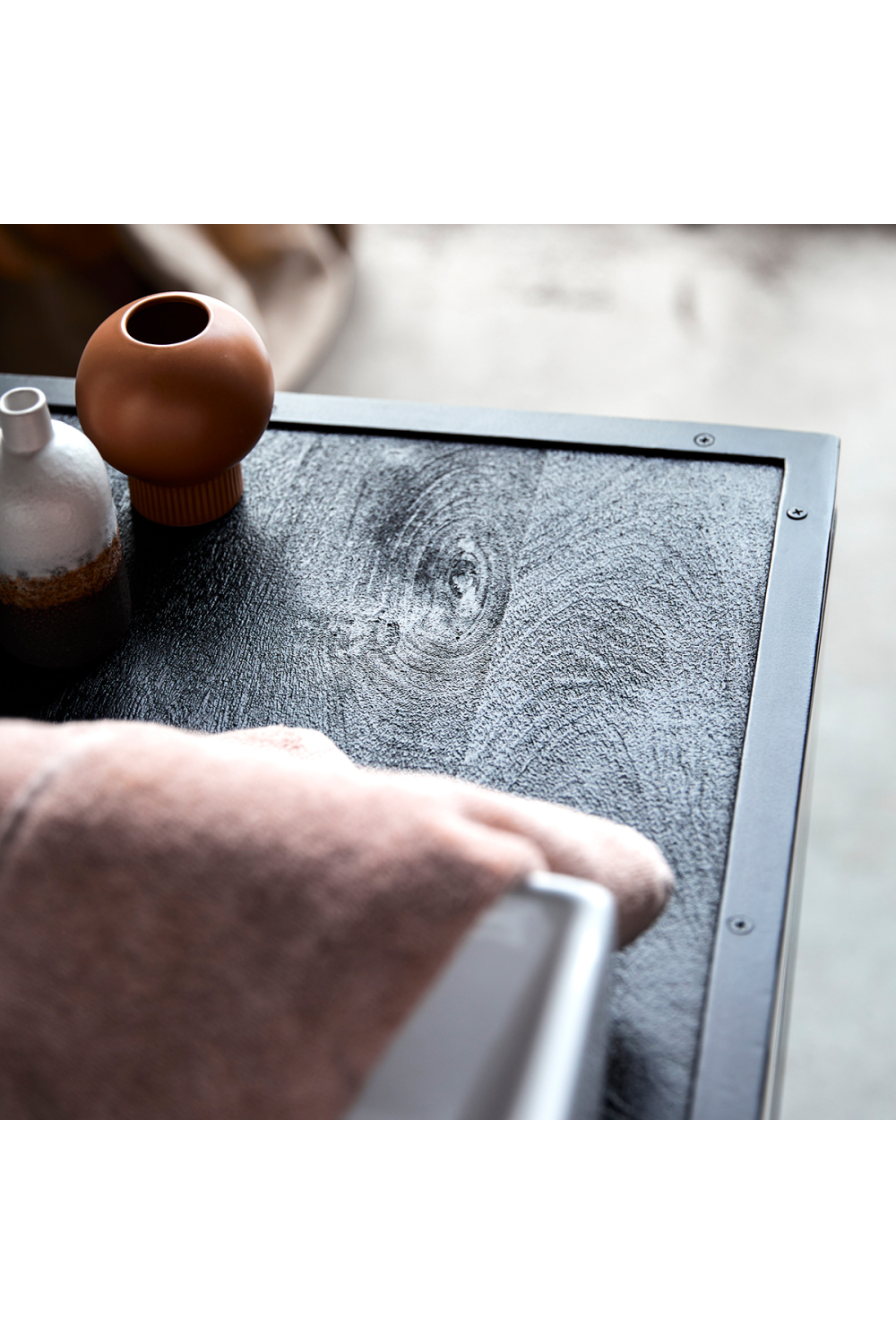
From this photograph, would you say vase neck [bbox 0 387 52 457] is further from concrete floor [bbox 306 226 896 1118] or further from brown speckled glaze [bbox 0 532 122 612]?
concrete floor [bbox 306 226 896 1118]

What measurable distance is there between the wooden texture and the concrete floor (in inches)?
23.3

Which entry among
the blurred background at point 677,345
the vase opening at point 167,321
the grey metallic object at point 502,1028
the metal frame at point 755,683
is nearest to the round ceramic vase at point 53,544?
the vase opening at point 167,321

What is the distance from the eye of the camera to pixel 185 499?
0.75 metres

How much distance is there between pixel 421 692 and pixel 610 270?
136 centimetres

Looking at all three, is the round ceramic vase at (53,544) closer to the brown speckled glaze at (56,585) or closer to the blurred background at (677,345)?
the brown speckled glaze at (56,585)

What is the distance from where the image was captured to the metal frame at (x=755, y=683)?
20.0 inches

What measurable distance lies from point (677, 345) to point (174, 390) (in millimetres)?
1166

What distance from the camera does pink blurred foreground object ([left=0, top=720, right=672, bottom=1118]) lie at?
375mm

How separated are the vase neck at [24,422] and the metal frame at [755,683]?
0.81ft

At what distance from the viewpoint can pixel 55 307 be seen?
4.46 ft

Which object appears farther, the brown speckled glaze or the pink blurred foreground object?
the brown speckled glaze

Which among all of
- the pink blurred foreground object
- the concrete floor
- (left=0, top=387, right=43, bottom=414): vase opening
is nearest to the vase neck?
(left=0, top=387, right=43, bottom=414): vase opening

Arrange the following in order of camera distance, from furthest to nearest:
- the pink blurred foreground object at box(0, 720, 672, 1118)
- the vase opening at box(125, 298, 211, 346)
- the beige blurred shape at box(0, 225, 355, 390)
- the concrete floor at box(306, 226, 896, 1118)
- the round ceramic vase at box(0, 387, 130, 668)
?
the beige blurred shape at box(0, 225, 355, 390) < the concrete floor at box(306, 226, 896, 1118) < the vase opening at box(125, 298, 211, 346) < the round ceramic vase at box(0, 387, 130, 668) < the pink blurred foreground object at box(0, 720, 672, 1118)

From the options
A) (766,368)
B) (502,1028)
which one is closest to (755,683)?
(502,1028)
